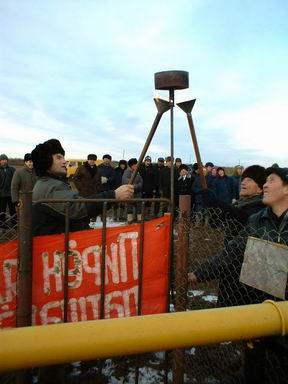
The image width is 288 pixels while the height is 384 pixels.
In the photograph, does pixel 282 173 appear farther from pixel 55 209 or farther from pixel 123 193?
pixel 55 209

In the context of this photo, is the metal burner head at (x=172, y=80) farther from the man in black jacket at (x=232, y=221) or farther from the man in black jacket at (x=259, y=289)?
the man in black jacket at (x=259, y=289)

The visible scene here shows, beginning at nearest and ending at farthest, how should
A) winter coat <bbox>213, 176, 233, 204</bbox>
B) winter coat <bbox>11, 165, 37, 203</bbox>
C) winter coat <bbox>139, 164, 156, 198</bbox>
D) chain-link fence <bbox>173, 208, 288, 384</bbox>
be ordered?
chain-link fence <bbox>173, 208, 288, 384</bbox>
winter coat <bbox>11, 165, 37, 203</bbox>
winter coat <bbox>213, 176, 233, 204</bbox>
winter coat <bbox>139, 164, 156, 198</bbox>

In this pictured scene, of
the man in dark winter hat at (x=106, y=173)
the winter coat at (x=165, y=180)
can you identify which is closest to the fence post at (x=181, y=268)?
the winter coat at (x=165, y=180)

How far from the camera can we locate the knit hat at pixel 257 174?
3.27 metres

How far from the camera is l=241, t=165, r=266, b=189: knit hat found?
327 centimetres

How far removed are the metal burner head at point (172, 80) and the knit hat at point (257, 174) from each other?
932 millimetres

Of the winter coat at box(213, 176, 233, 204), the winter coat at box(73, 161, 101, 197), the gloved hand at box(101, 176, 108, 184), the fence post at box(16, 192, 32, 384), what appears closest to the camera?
the fence post at box(16, 192, 32, 384)

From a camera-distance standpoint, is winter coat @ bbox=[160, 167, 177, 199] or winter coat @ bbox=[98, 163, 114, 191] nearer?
winter coat @ bbox=[160, 167, 177, 199]

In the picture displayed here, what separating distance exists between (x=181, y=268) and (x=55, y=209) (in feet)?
3.32

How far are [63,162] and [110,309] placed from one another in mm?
1176

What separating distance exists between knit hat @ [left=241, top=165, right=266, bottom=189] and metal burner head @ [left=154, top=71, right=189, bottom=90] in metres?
0.93

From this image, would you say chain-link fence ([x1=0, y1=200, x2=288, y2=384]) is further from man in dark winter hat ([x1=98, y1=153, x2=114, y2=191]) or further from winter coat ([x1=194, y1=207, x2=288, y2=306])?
man in dark winter hat ([x1=98, y1=153, x2=114, y2=191])

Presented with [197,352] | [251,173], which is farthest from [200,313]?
[197,352]

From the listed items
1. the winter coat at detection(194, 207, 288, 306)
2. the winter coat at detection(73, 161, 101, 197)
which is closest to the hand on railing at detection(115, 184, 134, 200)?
the winter coat at detection(194, 207, 288, 306)
